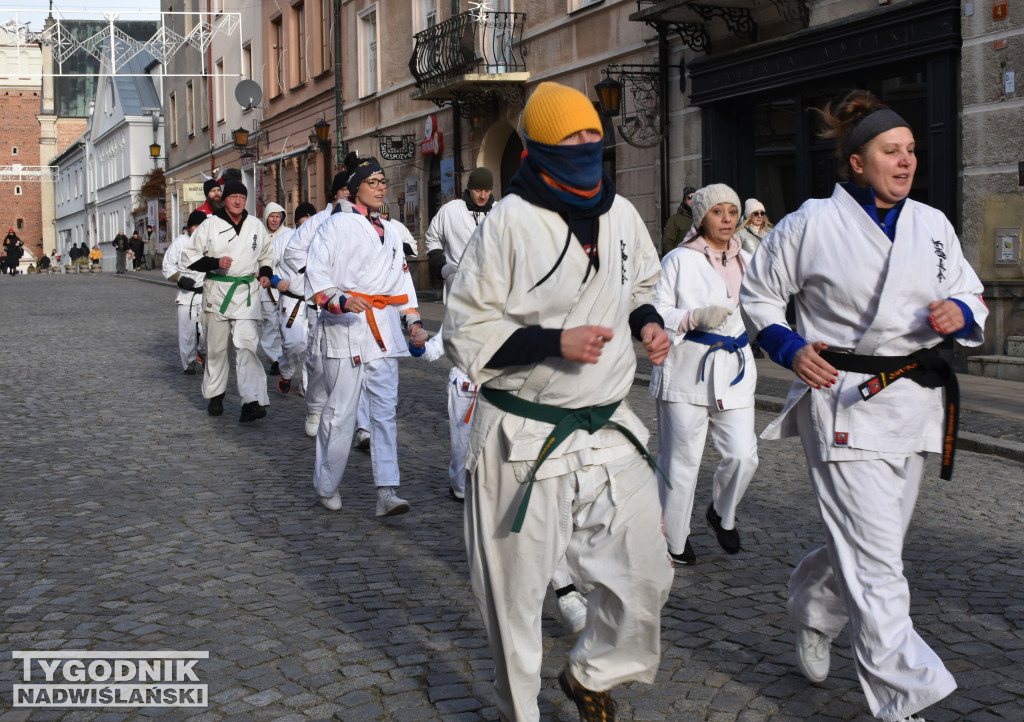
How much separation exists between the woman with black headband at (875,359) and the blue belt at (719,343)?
1803 mm

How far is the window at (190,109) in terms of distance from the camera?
157 feet

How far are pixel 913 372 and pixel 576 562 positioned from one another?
46.0 inches

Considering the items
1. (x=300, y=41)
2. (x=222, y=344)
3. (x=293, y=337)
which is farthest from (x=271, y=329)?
(x=300, y=41)

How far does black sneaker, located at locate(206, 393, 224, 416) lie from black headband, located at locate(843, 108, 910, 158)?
813 cm

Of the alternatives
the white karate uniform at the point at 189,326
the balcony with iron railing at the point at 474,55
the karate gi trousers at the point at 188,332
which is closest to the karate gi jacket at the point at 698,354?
the white karate uniform at the point at 189,326

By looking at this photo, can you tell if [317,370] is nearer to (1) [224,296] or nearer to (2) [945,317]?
(1) [224,296]

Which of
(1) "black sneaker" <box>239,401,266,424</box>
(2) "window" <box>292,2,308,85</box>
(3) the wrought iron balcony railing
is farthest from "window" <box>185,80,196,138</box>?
(1) "black sneaker" <box>239,401,266,424</box>

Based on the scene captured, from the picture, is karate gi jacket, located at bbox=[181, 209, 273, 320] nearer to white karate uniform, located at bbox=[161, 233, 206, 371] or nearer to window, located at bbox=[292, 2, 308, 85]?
white karate uniform, located at bbox=[161, 233, 206, 371]

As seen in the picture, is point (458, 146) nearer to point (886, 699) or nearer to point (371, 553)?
point (371, 553)

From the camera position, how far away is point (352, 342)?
7109mm

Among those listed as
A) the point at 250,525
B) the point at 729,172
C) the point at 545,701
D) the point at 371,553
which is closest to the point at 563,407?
the point at 545,701

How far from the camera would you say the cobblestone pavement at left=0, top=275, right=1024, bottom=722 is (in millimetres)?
4086

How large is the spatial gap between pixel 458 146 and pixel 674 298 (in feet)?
63.6

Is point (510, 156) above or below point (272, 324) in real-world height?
above
